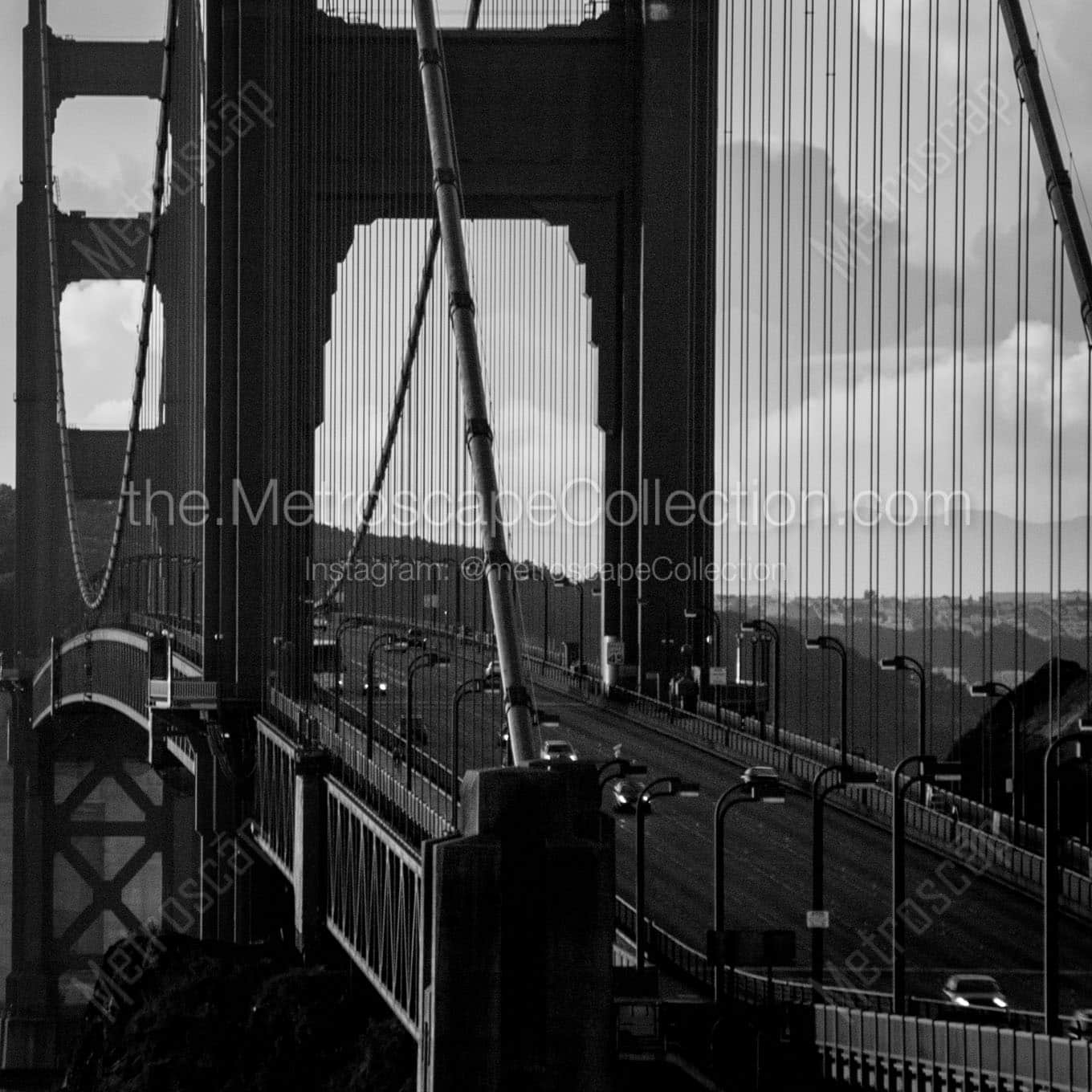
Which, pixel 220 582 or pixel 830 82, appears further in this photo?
pixel 220 582

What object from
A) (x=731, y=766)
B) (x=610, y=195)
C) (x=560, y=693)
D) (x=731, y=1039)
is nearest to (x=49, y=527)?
(x=560, y=693)

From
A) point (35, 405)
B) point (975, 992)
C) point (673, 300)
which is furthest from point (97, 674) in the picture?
point (975, 992)

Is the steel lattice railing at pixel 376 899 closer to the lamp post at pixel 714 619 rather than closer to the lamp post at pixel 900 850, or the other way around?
the lamp post at pixel 900 850

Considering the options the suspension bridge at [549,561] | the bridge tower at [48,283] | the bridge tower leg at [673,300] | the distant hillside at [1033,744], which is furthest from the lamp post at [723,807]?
the bridge tower at [48,283]

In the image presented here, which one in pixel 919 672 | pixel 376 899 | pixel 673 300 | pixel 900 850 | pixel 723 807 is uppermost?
pixel 673 300

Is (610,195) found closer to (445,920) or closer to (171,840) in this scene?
(171,840)

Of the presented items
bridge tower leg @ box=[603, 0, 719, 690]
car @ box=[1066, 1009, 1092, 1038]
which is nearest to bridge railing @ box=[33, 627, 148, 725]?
bridge tower leg @ box=[603, 0, 719, 690]

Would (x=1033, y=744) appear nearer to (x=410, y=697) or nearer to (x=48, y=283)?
(x=410, y=697)
